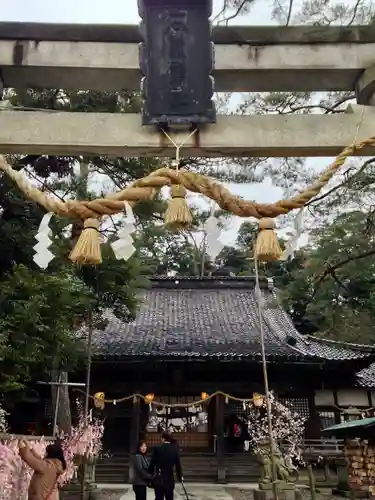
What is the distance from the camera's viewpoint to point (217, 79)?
3600 millimetres

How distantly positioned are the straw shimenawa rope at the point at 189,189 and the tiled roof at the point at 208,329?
36.1 ft

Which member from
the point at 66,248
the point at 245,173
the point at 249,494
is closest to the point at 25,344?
the point at 66,248

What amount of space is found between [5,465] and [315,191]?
4.10 meters

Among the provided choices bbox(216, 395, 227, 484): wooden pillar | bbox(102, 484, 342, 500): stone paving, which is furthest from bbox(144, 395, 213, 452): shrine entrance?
bbox(102, 484, 342, 500): stone paving

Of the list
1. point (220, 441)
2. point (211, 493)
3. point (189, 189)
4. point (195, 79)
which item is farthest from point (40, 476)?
point (220, 441)

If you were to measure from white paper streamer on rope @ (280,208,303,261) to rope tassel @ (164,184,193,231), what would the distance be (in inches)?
23.1

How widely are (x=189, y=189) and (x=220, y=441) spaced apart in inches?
475

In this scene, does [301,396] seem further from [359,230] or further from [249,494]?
[359,230]

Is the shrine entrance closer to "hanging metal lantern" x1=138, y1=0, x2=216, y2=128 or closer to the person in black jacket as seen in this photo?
the person in black jacket

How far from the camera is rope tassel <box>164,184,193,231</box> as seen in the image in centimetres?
275

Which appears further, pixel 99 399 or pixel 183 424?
pixel 183 424

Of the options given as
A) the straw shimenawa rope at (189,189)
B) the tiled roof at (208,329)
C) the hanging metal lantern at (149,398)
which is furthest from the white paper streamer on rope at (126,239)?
the hanging metal lantern at (149,398)

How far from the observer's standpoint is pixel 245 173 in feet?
22.4

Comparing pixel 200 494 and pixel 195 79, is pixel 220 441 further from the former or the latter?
pixel 195 79
